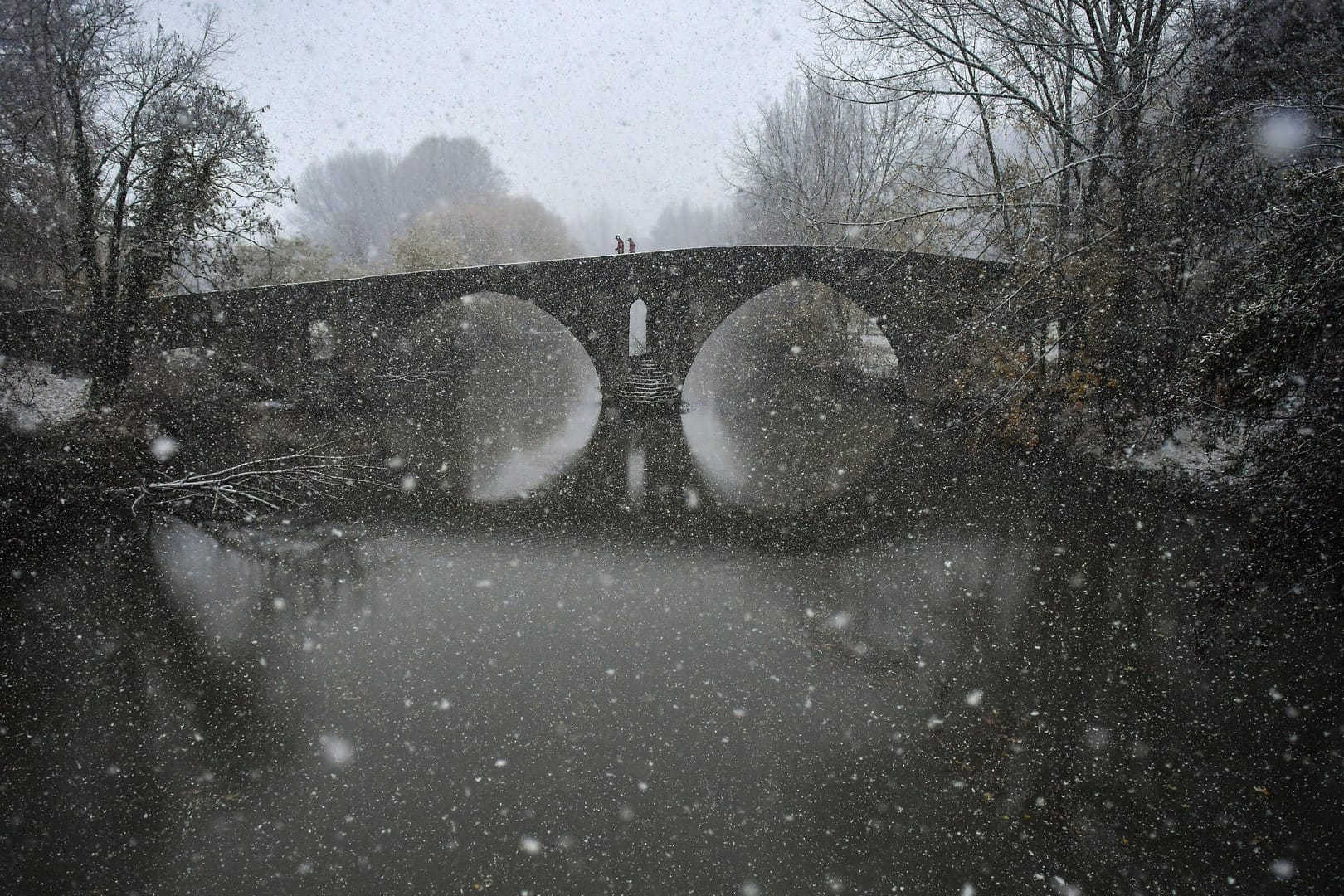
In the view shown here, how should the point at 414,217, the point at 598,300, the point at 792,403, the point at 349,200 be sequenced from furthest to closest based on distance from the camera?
1. the point at 349,200
2. the point at 414,217
3. the point at 792,403
4. the point at 598,300

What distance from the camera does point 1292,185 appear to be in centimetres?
447

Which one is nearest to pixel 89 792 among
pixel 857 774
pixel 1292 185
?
pixel 857 774

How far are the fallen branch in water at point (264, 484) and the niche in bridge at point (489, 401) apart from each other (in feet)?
3.82

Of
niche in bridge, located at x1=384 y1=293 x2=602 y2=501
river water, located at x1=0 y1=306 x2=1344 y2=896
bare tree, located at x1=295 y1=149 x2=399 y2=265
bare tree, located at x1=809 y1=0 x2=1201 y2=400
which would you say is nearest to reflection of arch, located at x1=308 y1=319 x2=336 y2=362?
niche in bridge, located at x1=384 y1=293 x2=602 y2=501

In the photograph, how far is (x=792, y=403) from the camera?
64.0 ft

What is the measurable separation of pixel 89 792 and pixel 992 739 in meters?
6.72

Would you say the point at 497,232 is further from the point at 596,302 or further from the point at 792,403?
the point at 792,403

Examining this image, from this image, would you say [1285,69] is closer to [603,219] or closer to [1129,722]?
[1129,722]

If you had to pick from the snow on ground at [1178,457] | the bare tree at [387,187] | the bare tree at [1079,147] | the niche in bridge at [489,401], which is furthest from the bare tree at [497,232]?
the snow on ground at [1178,457]

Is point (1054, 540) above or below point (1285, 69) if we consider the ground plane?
below

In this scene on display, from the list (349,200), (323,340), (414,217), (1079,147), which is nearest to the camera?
(1079,147)

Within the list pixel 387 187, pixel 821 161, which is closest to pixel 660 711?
pixel 821 161

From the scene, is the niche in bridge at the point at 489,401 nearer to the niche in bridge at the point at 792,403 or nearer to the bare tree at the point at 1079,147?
the niche in bridge at the point at 792,403

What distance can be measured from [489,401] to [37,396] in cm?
1072
